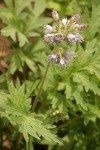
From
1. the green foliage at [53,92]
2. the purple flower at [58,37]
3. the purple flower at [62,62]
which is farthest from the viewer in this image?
the green foliage at [53,92]

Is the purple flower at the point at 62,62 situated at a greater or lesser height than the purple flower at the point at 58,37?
lesser

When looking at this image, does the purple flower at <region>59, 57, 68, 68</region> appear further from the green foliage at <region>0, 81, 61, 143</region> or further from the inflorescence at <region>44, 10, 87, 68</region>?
the green foliage at <region>0, 81, 61, 143</region>

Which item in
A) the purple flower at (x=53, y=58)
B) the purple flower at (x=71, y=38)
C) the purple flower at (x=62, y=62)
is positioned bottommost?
the purple flower at (x=62, y=62)

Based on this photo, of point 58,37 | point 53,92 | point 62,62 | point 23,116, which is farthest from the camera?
point 53,92

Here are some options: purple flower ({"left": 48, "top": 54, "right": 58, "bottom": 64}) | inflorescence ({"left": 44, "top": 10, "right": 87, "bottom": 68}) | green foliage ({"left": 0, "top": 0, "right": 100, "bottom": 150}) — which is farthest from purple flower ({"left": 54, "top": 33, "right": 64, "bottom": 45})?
green foliage ({"left": 0, "top": 0, "right": 100, "bottom": 150})

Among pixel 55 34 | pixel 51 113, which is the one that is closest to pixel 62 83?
pixel 51 113

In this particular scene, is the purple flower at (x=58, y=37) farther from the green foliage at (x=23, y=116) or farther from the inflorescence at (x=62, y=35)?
the green foliage at (x=23, y=116)

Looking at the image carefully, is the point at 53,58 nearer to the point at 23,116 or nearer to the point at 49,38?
the point at 49,38

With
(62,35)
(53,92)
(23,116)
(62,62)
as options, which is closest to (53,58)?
(62,62)

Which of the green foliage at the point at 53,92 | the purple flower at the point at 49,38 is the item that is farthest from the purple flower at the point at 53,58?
the green foliage at the point at 53,92

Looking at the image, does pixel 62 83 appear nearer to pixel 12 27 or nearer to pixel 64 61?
pixel 64 61
